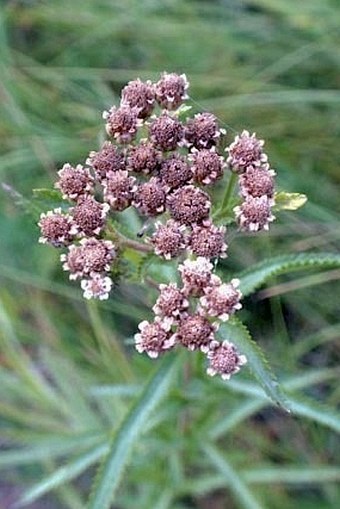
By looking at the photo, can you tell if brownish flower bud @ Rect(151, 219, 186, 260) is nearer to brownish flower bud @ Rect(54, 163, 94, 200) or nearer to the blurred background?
brownish flower bud @ Rect(54, 163, 94, 200)

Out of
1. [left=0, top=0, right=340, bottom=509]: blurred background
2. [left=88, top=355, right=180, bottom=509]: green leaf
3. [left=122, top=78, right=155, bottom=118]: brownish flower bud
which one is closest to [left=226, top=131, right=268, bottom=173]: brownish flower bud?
[left=122, top=78, right=155, bottom=118]: brownish flower bud

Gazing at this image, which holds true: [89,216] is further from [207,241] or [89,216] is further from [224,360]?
[224,360]

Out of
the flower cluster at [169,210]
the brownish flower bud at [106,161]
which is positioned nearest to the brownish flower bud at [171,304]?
the flower cluster at [169,210]

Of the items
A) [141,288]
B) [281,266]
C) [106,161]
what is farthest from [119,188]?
[141,288]

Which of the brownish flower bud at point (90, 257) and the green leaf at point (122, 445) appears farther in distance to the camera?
the green leaf at point (122, 445)

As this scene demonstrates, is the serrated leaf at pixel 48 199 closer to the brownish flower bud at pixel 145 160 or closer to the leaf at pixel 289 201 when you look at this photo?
the brownish flower bud at pixel 145 160
